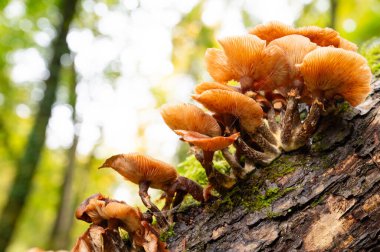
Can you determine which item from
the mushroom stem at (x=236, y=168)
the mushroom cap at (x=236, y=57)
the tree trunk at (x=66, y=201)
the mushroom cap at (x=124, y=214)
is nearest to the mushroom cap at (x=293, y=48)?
the mushroom cap at (x=236, y=57)

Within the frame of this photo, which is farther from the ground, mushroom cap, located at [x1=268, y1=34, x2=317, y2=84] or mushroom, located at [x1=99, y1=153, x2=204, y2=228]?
mushroom cap, located at [x1=268, y1=34, x2=317, y2=84]

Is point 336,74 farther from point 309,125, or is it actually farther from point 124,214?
point 124,214

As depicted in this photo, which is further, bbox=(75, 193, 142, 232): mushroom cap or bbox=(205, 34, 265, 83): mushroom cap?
bbox=(205, 34, 265, 83): mushroom cap

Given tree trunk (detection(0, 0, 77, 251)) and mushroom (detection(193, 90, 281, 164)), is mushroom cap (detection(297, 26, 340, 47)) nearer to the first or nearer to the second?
mushroom (detection(193, 90, 281, 164))

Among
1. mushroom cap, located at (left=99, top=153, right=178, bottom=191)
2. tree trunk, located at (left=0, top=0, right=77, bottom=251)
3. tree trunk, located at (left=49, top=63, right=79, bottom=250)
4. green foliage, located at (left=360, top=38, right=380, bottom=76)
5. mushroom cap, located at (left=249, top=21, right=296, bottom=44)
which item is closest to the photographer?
mushroom cap, located at (left=99, top=153, right=178, bottom=191)

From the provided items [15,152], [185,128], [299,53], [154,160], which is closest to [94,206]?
[154,160]

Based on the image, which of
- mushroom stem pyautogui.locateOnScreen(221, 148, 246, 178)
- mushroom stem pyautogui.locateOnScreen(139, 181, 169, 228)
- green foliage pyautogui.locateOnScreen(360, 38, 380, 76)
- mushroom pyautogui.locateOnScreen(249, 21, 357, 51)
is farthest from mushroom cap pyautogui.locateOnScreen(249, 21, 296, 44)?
mushroom stem pyautogui.locateOnScreen(139, 181, 169, 228)

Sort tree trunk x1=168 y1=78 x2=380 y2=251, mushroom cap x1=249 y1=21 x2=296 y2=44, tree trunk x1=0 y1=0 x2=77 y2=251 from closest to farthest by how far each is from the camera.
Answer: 1. tree trunk x1=168 y1=78 x2=380 y2=251
2. mushroom cap x1=249 y1=21 x2=296 y2=44
3. tree trunk x1=0 y1=0 x2=77 y2=251
